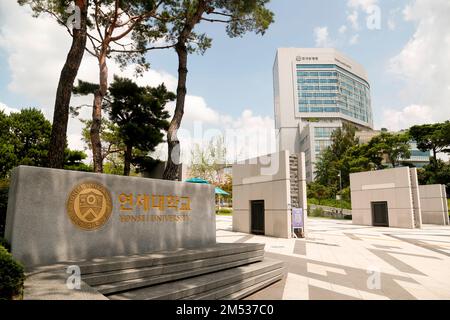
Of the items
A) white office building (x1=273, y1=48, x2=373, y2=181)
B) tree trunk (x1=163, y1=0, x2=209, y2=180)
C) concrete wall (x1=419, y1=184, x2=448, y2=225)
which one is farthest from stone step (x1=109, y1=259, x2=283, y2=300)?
white office building (x1=273, y1=48, x2=373, y2=181)

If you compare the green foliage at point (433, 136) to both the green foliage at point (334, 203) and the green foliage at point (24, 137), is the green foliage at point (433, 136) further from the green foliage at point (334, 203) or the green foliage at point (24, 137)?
the green foliage at point (24, 137)

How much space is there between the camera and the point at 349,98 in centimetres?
8525

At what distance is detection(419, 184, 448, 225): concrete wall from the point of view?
901 inches

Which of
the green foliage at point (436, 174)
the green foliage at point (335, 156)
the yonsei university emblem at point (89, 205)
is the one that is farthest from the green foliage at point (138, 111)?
the green foliage at point (335, 156)

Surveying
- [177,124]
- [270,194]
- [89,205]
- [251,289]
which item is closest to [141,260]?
[89,205]

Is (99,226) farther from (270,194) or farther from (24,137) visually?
(24,137)

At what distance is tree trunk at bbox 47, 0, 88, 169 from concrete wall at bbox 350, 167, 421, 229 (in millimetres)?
20269

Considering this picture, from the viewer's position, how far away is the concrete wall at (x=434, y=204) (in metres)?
22.9

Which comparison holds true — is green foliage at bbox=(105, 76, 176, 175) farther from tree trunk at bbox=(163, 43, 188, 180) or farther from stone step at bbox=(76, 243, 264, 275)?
stone step at bbox=(76, 243, 264, 275)

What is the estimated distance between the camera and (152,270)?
14.1ft

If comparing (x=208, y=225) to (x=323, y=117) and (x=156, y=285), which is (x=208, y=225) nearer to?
(x=156, y=285)

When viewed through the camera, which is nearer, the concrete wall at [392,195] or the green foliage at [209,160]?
the concrete wall at [392,195]

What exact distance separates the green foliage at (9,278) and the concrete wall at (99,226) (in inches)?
57.1
